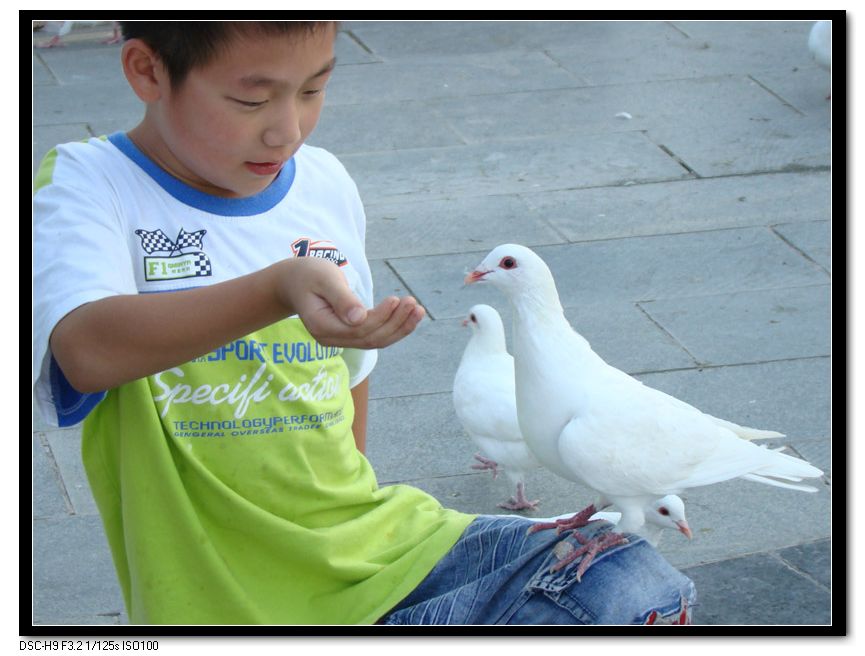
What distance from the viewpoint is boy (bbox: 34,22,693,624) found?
1.67m

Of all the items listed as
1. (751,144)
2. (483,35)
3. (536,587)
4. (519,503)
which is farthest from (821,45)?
(536,587)

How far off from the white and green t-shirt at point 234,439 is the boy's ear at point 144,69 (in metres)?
0.14

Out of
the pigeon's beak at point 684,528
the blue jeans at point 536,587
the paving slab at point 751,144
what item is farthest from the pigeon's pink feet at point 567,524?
the paving slab at point 751,144

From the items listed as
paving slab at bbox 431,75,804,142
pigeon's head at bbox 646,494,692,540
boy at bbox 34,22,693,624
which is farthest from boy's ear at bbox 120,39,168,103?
paving slab at bbox 431,75,804,142

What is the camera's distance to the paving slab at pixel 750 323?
14.8ft

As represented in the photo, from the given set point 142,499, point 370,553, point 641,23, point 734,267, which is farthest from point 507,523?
point 641,23

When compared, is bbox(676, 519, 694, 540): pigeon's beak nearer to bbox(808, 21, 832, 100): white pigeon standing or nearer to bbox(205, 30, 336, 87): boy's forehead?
bbox(205, 30, 336, 87): boy's forehead

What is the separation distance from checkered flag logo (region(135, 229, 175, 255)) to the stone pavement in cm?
148

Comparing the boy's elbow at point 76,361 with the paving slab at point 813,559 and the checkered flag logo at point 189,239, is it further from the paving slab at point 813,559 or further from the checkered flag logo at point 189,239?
the paving slab at point 813,559

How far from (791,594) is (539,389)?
3.12ft

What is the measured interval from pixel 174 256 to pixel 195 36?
348mm

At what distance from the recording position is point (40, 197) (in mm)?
1776

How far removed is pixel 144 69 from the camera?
1737mm

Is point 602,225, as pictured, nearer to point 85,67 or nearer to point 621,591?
point 621,591
